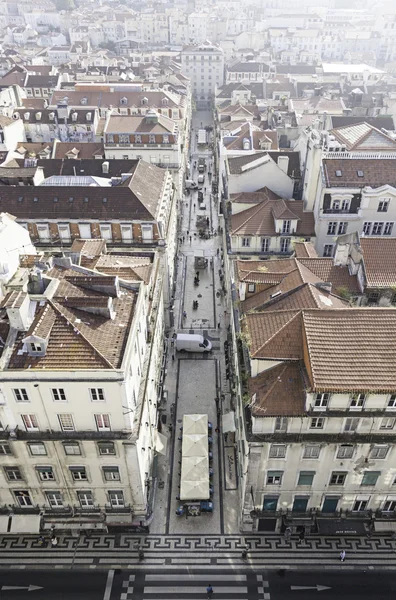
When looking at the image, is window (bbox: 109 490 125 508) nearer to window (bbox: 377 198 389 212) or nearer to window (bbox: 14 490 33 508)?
window (bbox: 14 490 33 508)

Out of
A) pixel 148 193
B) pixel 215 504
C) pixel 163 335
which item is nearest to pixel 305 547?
pixel 215 504

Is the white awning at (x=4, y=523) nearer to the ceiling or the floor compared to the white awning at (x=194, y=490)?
nearer to the floor

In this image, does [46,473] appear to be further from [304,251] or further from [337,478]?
[304,251]

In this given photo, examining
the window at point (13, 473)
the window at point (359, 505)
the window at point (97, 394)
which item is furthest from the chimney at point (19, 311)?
the window at point (359, 505)

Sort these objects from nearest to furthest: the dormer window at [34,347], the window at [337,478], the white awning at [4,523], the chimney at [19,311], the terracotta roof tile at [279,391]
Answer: the dormer window at [34,347] → the chimney at [19,311] → the terracotta roof tile at [279,391] → the window at [337,478] → the white awning at [4,523]

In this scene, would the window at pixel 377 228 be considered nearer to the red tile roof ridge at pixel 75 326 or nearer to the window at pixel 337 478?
the window at pixel 337 478

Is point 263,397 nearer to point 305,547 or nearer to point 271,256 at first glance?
point 305,547
